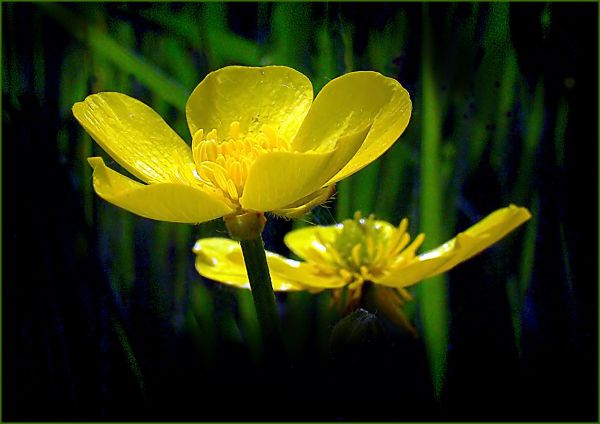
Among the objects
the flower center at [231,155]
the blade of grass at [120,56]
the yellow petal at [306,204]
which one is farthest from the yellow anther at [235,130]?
the blade of grass at [120,56]

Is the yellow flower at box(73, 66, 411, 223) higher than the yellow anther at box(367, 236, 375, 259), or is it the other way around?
the yellow flower at box(73, 66, 411, 223)

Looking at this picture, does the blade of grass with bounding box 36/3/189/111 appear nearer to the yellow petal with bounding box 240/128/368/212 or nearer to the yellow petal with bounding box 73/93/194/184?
the yellow petal with bounding box 73/93/194/184

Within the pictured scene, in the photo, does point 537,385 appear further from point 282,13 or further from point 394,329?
point 282,13

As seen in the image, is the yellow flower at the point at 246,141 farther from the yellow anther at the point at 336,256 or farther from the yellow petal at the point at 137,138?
the yellow anther at the point at 336,256

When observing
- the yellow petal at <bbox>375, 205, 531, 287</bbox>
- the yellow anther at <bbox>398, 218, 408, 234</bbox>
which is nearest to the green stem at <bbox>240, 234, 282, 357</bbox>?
the yellow petal at <bbox>375, 205, 531, 287</bbox>

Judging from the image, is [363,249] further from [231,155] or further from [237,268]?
[231,155]

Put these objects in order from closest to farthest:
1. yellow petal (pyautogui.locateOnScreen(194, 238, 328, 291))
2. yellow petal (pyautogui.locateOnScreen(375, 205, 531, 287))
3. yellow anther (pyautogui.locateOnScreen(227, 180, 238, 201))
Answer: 1. yellow anther (pyautogui.locateOnScreen(227, 180, 238, 201))
2. yellow petal (pyautogui.locateOnScreen(375, 205, 531, 287))
3. yellow petal (pyautogui.locateOnScreen(194, 238, 328, 291))
